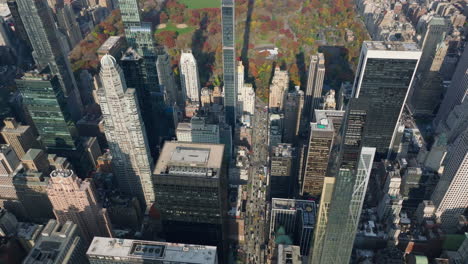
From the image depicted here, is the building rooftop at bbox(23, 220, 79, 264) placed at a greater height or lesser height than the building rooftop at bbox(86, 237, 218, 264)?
lesser

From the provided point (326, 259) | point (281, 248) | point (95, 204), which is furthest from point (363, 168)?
point (95, 204)

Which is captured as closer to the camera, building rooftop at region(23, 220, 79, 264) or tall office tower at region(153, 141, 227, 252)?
building rooftop at region(23, 220, 79, 264)

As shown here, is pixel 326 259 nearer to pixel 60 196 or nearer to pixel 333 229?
pixel 333 229

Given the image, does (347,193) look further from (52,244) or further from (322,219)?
(52,244)

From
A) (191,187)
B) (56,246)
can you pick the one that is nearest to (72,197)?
(56,246)

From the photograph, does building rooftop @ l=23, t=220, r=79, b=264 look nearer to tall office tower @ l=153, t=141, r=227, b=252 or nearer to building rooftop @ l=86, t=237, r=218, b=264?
building rooftop @ l=86, t=237, r=218, b=264

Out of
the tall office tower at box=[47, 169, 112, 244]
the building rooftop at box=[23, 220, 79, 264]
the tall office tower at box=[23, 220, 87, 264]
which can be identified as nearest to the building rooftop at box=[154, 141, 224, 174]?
the building rooftop at box=[23, 220, 79, 264]
